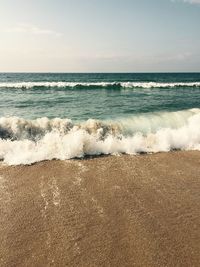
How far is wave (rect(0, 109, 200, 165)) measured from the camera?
8.34 metres

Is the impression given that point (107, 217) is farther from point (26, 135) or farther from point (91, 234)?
point (26, 135)

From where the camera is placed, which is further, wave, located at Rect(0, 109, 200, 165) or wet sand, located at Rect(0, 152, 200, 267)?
wave, located at Rect(0, 109, 200, 165)

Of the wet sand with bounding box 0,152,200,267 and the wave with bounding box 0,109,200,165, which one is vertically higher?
the wave with bounding box 0,109,200,165

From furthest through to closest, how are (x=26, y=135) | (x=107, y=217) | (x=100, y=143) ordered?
1. (x=26, y=135)
2. (x=100, y=143)
3. (x=107, y=217)

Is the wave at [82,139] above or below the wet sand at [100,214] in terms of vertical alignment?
above

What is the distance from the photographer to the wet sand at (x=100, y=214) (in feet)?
15.1

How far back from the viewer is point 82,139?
8.81 meters

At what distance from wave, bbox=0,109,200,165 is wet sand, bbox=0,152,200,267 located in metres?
0.59

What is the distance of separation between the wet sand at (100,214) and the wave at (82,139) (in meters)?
0.59

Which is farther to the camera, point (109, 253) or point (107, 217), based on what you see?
point (107, 217)

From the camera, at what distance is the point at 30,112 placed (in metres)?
15.9

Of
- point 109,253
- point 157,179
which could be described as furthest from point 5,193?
point 157,179

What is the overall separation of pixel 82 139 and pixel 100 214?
11.4 ft

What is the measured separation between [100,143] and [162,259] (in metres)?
4.77
